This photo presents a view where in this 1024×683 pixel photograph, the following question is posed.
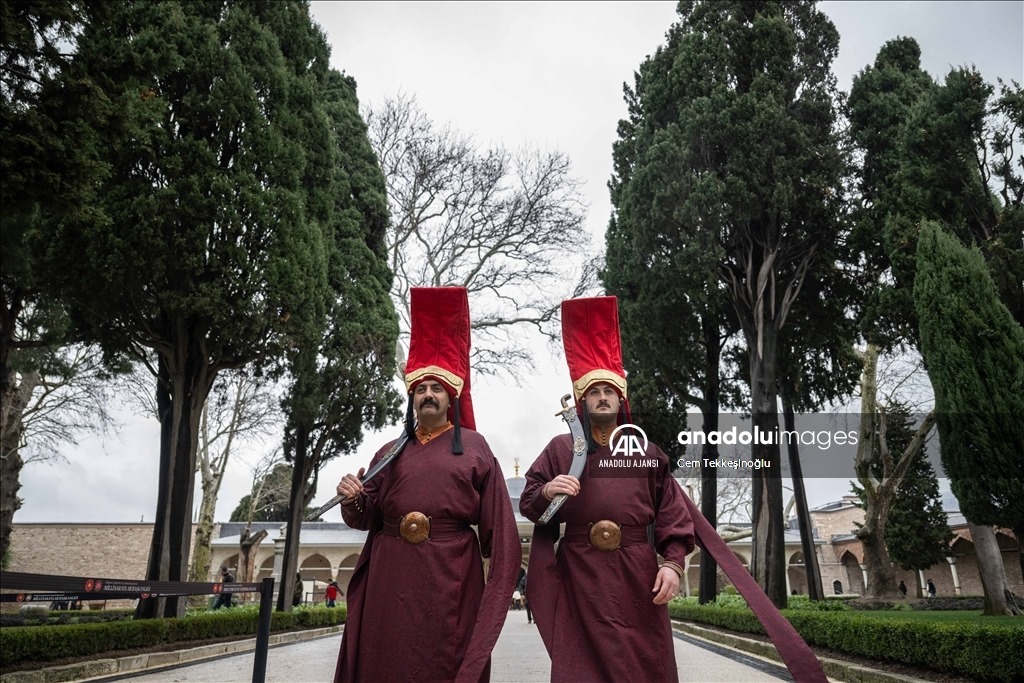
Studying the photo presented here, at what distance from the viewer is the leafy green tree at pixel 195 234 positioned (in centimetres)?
943

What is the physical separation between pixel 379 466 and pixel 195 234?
300 inches

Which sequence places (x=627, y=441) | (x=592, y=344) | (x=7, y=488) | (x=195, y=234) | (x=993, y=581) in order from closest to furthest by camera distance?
(x=627, y=441) → (x=592, y=344) → (x=993, y=581) → (x=195, y=234) → (x=7, y=488)

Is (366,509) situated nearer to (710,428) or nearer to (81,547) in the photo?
(710,428)

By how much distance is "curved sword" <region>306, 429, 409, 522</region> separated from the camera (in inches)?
129

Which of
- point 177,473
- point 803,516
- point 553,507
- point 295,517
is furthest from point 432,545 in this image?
point 803,516

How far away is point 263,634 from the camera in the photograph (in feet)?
19.6

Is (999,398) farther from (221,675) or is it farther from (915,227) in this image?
(221,675)

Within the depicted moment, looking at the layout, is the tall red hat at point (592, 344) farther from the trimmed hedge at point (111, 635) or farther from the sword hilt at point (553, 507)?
the trimmed hedge at point (111, 635)

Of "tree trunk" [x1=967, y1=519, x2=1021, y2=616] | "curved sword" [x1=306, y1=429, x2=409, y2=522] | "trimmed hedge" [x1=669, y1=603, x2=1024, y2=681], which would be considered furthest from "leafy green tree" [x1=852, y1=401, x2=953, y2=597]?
"curved sword" [x1=306, y1=429, x2=409, y2=522]

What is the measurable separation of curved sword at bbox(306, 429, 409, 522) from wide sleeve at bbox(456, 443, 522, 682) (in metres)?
0.41

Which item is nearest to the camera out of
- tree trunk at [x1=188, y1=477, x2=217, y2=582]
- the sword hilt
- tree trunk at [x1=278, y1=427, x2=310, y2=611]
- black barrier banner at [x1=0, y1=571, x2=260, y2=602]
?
the sword hilt

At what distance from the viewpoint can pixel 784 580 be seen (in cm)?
1115

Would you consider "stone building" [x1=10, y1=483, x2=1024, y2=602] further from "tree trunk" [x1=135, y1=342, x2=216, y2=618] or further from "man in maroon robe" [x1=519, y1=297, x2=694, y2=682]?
"man in maroon robe" [x1=519, y1=297, x2=694, y2=682]

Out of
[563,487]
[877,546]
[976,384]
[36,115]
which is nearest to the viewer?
[563,487]
